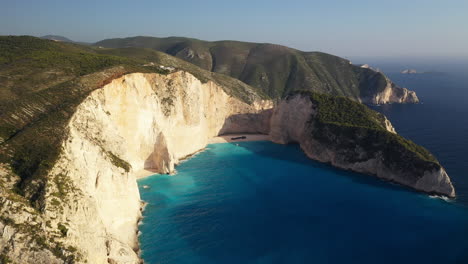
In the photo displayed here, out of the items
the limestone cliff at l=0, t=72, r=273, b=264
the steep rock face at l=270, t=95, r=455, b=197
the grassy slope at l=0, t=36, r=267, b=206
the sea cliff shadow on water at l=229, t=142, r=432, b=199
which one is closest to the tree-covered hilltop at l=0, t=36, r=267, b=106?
the grassy slope at l=0, t=36, r=267, b=206

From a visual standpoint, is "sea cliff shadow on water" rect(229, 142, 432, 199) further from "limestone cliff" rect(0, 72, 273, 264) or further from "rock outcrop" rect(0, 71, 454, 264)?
"limestone cliff" rect(0, 72, 273, 264)

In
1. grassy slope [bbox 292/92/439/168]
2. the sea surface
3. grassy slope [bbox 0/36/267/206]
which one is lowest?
the sea surface

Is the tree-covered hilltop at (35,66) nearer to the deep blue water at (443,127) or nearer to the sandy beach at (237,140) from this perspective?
the sandy beach at (237,140)

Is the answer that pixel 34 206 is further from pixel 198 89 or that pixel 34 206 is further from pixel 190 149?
pixel 198 89

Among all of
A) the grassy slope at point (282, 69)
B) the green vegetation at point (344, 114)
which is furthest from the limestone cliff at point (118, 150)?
the grassy slope at point (282, 69)

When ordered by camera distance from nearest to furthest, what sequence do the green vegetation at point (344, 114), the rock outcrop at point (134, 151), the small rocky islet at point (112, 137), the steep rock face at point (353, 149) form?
1. the rock outcrop at point (134, 151)
2. the small rocky islet at point (112, 137)
3. the steep rock face at point (353, 149)
4. the green vegetation at point (344, 114)
